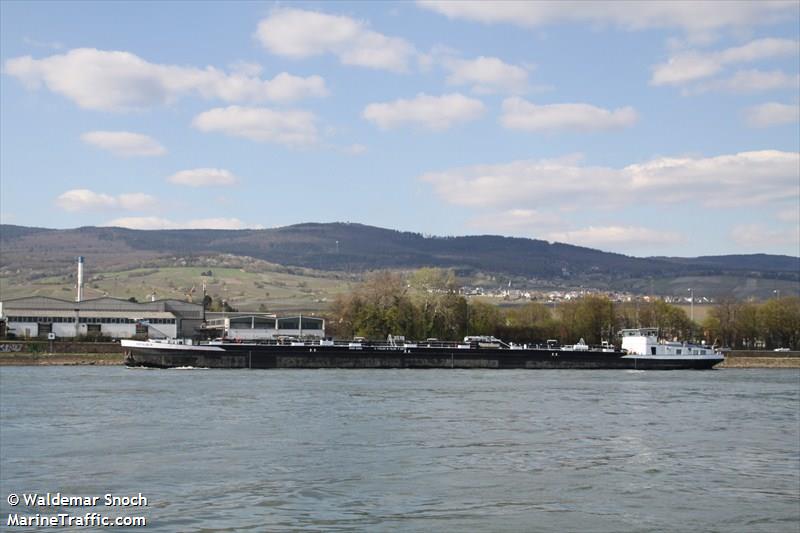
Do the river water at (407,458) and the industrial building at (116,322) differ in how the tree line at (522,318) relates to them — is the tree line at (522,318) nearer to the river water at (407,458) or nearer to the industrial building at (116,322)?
the industrial building at (116,322)

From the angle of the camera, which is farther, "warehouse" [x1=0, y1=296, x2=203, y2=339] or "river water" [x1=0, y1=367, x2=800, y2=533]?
"warehouse" [x1=0, y1=296, x2=203, y2=339]

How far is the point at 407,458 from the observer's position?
2612cm

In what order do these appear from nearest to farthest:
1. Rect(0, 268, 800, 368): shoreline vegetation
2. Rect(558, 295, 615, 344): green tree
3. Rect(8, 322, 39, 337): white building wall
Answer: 1. Rect(0, 268, 800, 368): shoreline vegetation
2. Rect(8, 322, 39, 337): white building wall
3. Rect(558, 295, 615, 344): green tree

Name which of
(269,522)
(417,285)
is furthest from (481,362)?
(269,522)

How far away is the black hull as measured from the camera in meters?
74.4

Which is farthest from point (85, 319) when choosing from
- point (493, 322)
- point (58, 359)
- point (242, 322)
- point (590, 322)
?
point (590, 322)

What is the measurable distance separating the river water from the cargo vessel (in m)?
26.0

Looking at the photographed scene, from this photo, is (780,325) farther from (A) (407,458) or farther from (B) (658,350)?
(A) (407,458)

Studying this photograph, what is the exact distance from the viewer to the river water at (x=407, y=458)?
1964 centimetres

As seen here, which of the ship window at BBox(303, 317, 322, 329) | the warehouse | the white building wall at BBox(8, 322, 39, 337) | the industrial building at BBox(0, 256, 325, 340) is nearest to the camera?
the white building wall at BBox(8, 322, 39, 337)

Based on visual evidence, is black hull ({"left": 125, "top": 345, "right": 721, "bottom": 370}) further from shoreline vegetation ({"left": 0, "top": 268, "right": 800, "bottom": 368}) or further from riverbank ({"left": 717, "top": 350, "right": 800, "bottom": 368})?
riverbank ({"left": 717, "top": 350, "right": 800, "bottom": 368})

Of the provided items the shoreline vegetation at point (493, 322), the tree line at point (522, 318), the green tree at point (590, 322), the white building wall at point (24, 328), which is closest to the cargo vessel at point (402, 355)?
the shoreline vegetation at point (493, 322)

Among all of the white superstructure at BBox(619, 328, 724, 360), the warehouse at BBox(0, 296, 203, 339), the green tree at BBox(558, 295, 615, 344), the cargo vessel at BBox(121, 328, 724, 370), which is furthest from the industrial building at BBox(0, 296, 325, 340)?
the white superstructure at BBox(619, 328, 724, 360)

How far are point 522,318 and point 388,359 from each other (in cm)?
5678
